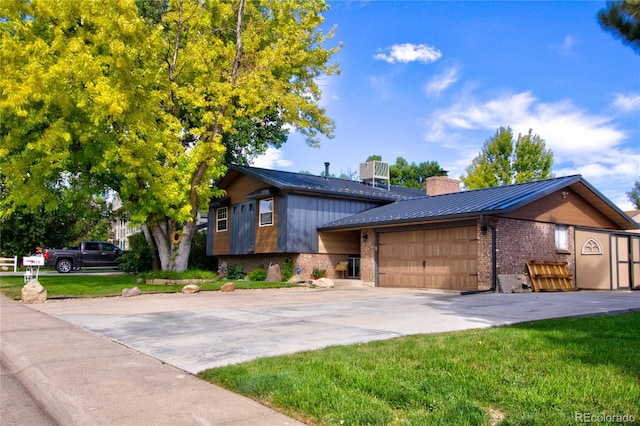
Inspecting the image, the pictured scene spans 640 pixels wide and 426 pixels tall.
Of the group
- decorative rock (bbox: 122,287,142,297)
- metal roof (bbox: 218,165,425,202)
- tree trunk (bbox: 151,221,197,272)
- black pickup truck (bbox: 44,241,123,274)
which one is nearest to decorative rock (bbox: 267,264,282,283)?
metal roof (bbox: 218,165,425,202)

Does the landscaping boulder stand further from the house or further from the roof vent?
the roof vent

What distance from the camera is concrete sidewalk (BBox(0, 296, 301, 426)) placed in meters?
4.29

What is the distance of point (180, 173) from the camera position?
1916 centimetres

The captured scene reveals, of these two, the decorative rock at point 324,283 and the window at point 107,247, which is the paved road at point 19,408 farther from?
the window at point 107,247

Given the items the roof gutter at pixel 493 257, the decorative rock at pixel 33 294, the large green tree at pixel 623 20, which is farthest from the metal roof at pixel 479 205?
the decorative rock at pixel 33 294

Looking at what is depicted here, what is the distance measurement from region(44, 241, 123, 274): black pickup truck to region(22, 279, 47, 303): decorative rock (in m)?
19.3

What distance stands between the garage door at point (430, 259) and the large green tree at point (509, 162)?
19.4 meters

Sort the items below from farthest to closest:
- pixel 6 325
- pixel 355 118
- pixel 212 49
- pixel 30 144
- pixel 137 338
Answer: pixel 355 118, pixel 212 49, pixel 30 144, pixel 6 325, pixel 137 338

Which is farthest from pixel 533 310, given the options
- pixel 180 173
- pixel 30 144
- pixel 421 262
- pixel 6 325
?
pixel 30 144

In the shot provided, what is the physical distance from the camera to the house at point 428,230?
693 inches

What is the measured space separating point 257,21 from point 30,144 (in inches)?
454

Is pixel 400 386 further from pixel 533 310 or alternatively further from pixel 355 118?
pixel 355 118

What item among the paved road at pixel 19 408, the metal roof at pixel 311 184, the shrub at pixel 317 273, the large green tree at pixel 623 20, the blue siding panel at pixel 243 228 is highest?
the large green tree at pixel 623 20

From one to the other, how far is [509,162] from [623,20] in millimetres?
30614
